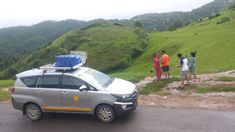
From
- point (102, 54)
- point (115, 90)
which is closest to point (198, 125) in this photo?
point (115, 90)

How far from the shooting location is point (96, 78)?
13.6 m

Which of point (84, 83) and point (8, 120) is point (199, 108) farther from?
point (8, 120)

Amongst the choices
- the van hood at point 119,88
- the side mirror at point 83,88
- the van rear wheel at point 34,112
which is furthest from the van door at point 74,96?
the van rear wheel at point 34,112

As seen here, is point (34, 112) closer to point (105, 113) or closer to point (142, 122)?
point (105, 113)

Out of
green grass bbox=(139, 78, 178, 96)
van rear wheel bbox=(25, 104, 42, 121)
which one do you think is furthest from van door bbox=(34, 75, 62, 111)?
green grass bbox=(139, 78, 178, 96)

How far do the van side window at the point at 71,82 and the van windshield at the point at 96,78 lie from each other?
9.3 inches

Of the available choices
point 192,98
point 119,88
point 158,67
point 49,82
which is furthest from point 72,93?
point 158,67

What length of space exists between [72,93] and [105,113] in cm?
143

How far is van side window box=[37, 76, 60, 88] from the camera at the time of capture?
13.5 m

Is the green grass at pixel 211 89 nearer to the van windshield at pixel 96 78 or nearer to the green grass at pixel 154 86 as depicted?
the green grass at pixel 154 86

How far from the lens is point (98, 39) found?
289ft

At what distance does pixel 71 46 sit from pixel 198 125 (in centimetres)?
8005

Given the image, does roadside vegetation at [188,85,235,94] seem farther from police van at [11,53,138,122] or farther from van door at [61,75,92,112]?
van door at [61,75,92,112]

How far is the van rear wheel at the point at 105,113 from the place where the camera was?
12766mm
